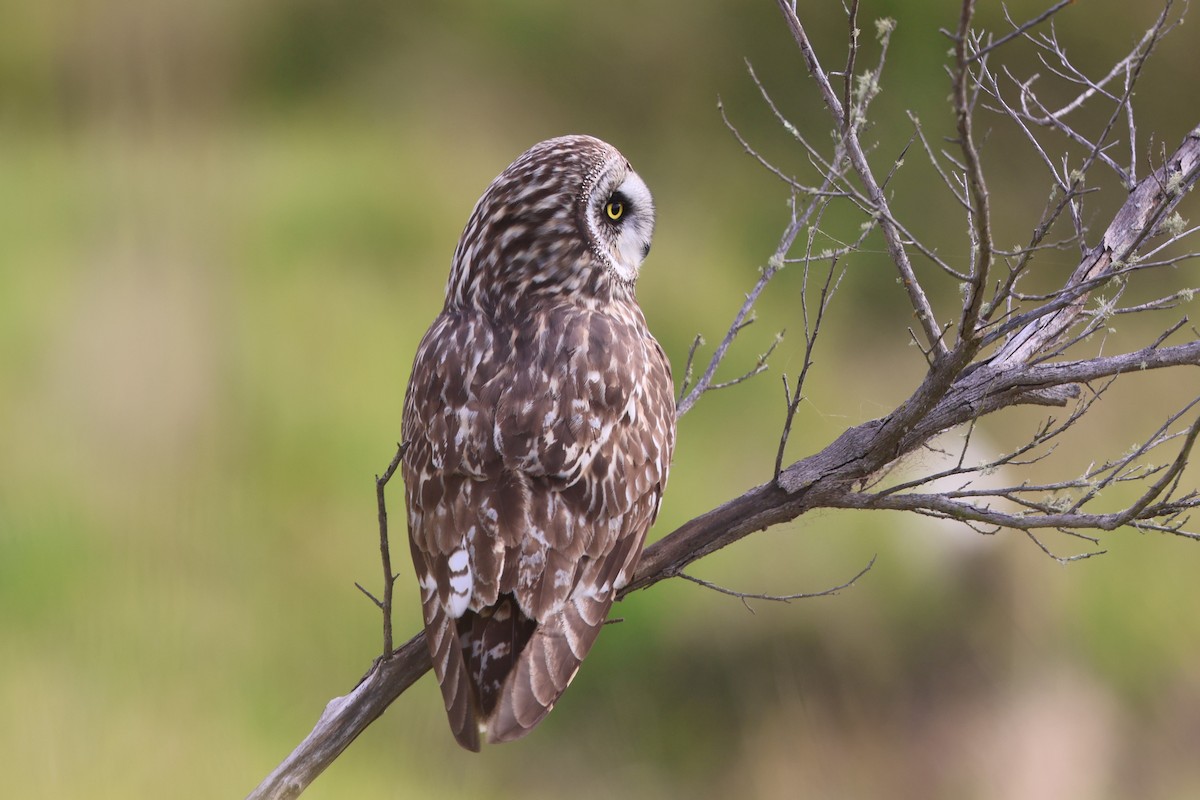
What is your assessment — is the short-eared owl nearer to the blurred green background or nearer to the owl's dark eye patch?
the owl's dark eye patch

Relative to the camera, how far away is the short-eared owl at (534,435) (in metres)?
1.62

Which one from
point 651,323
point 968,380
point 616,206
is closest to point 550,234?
point 616,206

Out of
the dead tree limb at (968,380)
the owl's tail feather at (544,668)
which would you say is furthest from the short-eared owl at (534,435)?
the dead tree limb at (968,380)

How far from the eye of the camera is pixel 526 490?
171 cm

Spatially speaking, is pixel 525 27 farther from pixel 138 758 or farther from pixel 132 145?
pixel 138 758

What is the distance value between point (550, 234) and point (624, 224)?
18 centimetres

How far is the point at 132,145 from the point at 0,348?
2.62 feet

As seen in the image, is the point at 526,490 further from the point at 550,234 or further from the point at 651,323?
the point at 651,323

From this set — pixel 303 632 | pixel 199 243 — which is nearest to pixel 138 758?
pixel 303 632

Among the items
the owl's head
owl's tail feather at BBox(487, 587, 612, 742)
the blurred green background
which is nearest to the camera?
owl's tail feather at BBox(487, 587, 612, 742)

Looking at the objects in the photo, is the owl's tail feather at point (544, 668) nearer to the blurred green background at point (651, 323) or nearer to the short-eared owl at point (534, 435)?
the short-eared owl at point (534, 435)

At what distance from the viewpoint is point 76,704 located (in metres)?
2.70

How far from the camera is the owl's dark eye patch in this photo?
2.08m

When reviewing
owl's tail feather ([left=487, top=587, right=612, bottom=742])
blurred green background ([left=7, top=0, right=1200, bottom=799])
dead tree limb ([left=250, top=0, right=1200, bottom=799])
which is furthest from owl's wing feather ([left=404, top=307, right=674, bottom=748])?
blurred green background ([left=7, top=0, right=1200, bottom=799])
